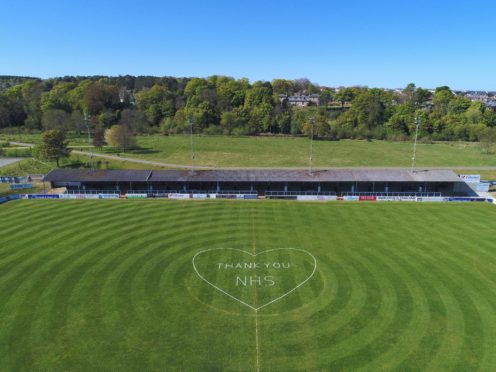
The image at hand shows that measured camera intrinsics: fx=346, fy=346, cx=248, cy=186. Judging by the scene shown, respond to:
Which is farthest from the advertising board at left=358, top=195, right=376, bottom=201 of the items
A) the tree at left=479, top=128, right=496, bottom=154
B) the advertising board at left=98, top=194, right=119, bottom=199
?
the tree at left=479, top=128, right=496, bottom=154

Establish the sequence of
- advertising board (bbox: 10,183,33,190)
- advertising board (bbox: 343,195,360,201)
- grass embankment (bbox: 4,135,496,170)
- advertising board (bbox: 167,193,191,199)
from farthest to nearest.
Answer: grass embankment (bbox: 4,135,496,170), advertising board (bbox: 10,183,33,190), advertising board (bbox: 167,193,191,199), advertising board (bbox: 343,195,360,201)

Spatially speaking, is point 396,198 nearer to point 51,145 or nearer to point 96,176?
point 96,176

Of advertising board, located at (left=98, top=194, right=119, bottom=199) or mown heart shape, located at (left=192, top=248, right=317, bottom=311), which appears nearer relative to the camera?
mown heart shape, located at (left=192, top=248, right=317, bottom=311)

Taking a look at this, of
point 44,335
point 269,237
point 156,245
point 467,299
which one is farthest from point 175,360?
point 467,299

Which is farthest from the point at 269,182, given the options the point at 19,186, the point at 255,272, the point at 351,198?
the point at 19,186

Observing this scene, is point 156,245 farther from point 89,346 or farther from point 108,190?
point 108,190

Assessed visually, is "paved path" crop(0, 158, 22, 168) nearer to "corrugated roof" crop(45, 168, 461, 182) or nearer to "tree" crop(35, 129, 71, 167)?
"tree" crop(35, 129, 71, 167)
